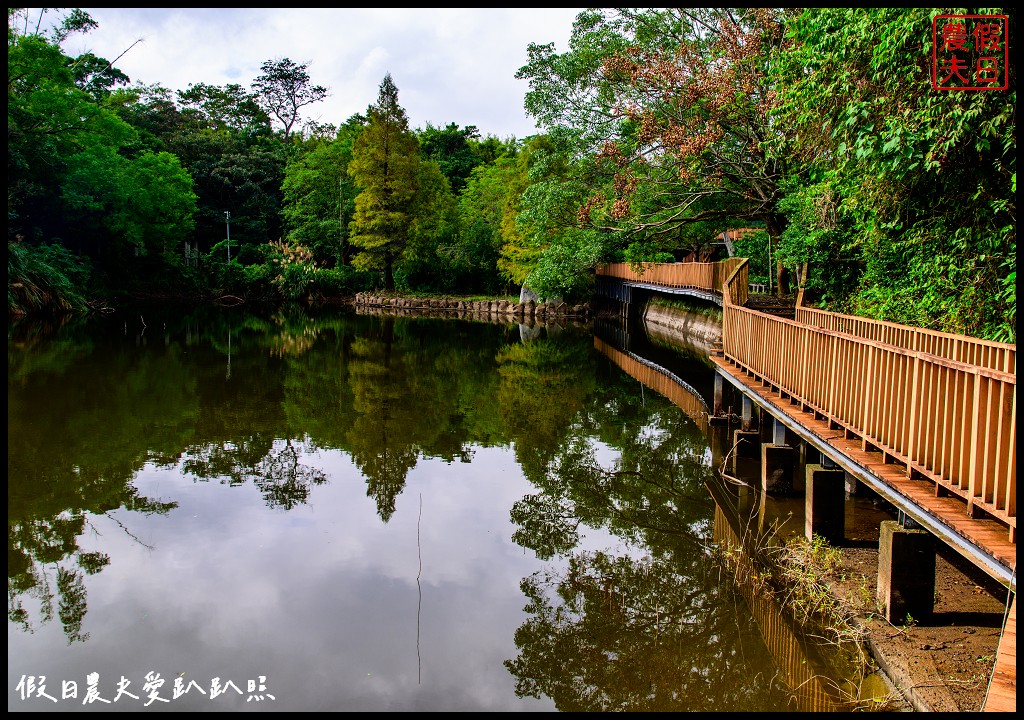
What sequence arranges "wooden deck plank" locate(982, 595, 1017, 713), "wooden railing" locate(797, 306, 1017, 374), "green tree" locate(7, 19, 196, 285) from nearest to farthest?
"wooden deck plank" locate(982, 595, 1017, 713) < "wooden railing" locate(797, 306, 1017, 374) < "green tree" locate(7, 19, 196, 285)

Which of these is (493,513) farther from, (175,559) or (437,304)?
(437,304)

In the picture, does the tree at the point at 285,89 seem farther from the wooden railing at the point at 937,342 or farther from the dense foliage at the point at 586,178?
the wooden railing at the point at 937,342

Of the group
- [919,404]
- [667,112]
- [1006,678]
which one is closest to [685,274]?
[667,112]

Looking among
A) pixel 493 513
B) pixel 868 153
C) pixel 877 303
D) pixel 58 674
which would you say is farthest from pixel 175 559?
pixel 877 303

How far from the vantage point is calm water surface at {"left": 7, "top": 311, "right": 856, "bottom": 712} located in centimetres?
504

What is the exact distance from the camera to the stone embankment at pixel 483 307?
36.5m

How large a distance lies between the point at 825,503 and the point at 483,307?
33.3 metres

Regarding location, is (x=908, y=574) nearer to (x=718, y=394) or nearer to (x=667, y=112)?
(x=718, y=394)

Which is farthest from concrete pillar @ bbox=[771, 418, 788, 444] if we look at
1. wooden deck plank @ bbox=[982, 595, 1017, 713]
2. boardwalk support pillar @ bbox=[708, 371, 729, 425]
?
wooden deck plank @ bbox=[982, 595, 1017, 713]

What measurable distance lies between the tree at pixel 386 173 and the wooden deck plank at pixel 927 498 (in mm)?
35468

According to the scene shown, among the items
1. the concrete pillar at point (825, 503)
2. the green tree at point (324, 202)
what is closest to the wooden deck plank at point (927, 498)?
the concrete pillar at point (825, 503)

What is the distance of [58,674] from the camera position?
5.04 meters
